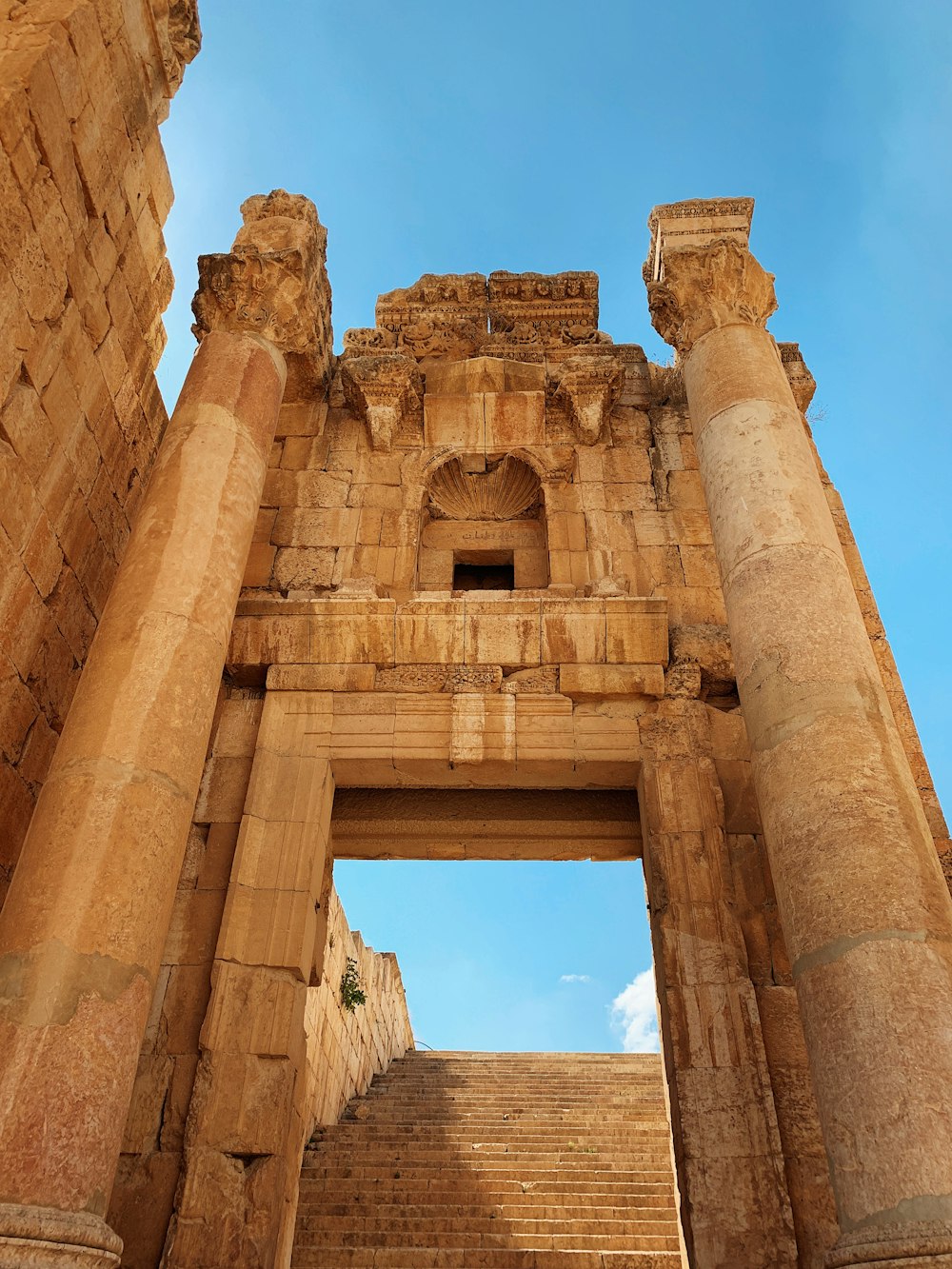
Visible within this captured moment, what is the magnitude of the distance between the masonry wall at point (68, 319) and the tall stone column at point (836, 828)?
503 cm

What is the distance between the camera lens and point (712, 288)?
8164mm

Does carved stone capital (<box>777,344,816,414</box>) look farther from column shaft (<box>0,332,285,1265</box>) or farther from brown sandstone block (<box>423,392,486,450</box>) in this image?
column shaft (<box>0,332,285,1265</box>)

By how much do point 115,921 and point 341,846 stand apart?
3.82 meters

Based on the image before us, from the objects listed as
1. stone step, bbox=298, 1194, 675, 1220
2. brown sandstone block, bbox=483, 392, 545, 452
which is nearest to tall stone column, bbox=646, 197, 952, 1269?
brown sandstone block, bbox=483, 392, 545, 452

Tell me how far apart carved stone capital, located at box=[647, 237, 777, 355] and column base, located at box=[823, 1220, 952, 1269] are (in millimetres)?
6563

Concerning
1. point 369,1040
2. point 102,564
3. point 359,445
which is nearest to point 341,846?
point 102,564

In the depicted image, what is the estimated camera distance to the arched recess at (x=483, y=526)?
9.29 m

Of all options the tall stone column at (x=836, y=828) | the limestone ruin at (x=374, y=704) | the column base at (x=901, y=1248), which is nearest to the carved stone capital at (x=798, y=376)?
the limestone ruin at (x=374, y=704)

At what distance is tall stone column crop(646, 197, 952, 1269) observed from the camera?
13.3ft

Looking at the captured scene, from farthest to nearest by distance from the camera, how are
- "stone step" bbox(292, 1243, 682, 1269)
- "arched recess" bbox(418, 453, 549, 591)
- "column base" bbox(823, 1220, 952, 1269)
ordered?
"arched recess" bbox(418, 453, 549, 591) < "stone step" bbox(292, 1243, 682, 1269) < "column base" bbox(823, 1220, 952, 1269)

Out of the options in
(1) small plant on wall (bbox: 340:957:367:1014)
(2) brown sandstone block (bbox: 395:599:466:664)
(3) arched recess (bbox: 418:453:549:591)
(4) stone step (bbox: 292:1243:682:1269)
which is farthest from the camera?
(1) small plant on wall (bbox: 340:957:367:1014)

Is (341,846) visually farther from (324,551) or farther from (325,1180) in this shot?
(325,1180)

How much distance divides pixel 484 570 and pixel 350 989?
864 cm

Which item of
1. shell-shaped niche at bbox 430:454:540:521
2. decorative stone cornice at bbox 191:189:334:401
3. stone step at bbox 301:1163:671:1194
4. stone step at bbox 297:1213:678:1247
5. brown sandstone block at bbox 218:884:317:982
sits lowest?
stone step at bbox 297:1213:678:1247
